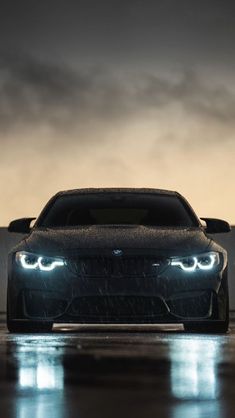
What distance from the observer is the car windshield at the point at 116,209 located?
549 inches

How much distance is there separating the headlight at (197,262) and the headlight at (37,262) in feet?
3.78

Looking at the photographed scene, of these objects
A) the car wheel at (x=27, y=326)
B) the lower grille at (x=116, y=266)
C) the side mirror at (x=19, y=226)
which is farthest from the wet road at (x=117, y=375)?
the side mirror at (x=19, y=226)

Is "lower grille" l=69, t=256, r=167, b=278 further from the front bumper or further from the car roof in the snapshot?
the car roof

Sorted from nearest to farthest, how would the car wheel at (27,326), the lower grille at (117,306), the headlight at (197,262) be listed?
the lower grille at (117,306) → the headlight at (197,262) → the car wheel at (27,326)

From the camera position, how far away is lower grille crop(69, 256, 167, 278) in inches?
489

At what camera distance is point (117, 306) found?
1222 cm

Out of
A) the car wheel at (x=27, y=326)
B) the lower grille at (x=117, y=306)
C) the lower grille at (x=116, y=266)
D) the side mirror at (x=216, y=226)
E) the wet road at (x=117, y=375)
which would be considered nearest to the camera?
the wet road at (x=117, y=375)

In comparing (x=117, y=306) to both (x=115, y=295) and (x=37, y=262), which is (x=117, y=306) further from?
(x=37, y=262)

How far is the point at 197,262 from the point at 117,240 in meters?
0.83

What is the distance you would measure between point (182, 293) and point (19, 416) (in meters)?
5.41

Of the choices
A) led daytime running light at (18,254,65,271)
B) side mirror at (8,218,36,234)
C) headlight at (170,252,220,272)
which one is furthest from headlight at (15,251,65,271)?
headlight at (170,252,220,272)

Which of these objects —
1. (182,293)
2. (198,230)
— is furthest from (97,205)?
(182,293)

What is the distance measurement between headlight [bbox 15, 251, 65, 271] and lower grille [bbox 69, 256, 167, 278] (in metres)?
0.16

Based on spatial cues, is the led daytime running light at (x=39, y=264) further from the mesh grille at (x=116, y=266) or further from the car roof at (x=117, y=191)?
the car roof at (x=117, y=191)
